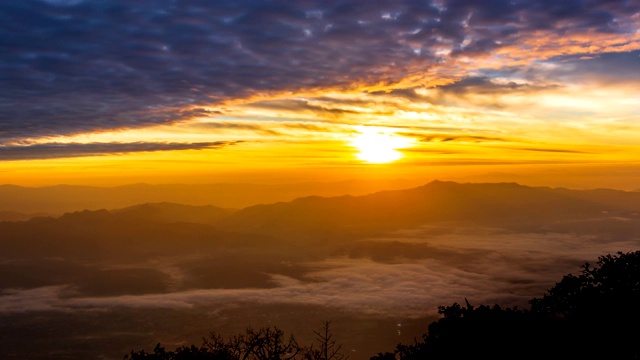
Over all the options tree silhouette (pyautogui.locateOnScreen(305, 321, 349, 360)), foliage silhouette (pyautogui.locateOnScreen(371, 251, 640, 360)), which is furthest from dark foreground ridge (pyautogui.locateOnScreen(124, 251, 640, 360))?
tree silhouette (pyautogui.locateOnScreen(305, 321, 349, 360))

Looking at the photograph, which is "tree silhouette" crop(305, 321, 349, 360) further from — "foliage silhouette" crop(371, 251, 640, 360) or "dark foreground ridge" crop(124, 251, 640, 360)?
"foliage silhouette" crop(371, 251, 640, 360)

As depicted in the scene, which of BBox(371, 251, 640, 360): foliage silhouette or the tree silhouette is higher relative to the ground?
BBox(371, 251, 640, 360): foliage silhouette

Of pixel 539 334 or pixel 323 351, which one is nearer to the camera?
pixel 539 334

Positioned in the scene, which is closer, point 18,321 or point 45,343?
point 45,343

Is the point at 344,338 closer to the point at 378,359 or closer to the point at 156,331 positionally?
the point at 156,331

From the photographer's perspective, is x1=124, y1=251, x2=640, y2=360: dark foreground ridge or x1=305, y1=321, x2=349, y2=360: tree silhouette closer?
x1=124, y1=251, x2=640, y2=360: dark foreground ridge

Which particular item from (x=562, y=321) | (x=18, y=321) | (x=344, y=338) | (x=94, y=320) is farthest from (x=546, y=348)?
(x=18, y=321)

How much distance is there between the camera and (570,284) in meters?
36.4

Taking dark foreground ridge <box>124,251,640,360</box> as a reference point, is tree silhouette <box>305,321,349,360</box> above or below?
below

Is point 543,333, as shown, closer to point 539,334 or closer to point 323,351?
point 539,334

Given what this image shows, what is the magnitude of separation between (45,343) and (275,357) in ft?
529

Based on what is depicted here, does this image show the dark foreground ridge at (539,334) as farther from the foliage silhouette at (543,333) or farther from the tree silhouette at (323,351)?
the tree silhouette at (323,351)

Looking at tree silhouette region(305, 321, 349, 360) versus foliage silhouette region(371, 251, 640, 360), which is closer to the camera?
foliage silhouette region(371, 251, 640, 360)

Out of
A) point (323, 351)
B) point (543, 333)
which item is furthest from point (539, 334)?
point (323, 351)
